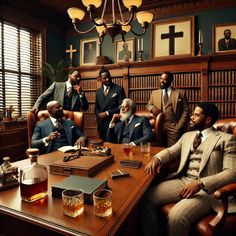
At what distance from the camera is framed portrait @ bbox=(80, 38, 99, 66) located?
5.49m

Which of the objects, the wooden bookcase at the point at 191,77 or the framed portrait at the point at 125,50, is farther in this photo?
the framed portrait at the point at 125,50

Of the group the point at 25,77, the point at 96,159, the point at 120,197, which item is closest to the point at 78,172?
the point at 96,159

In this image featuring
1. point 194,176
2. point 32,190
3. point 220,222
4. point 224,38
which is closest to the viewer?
point 32,190

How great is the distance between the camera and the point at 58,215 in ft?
3.32

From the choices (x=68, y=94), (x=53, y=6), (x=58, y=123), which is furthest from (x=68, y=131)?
(x=53, y=6)

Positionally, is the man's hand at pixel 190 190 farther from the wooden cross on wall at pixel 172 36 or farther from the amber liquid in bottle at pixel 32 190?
the wooden cross on wall at pixel 172 36

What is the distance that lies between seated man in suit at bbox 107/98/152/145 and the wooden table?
4.90 feet

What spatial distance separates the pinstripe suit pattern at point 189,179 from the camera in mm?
1506

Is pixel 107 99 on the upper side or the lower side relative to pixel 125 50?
lower

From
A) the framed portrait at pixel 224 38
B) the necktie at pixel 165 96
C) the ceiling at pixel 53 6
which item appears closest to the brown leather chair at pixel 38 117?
the necktie at pixel 165 96

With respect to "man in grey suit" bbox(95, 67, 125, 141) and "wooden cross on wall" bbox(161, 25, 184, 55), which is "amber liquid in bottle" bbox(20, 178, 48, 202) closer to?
"man in grey suit" bbox(95, 67, 125, 141)

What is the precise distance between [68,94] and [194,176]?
8.32 ft

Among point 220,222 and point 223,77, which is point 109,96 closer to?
point 223,77

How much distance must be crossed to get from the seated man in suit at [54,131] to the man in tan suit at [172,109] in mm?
1411
